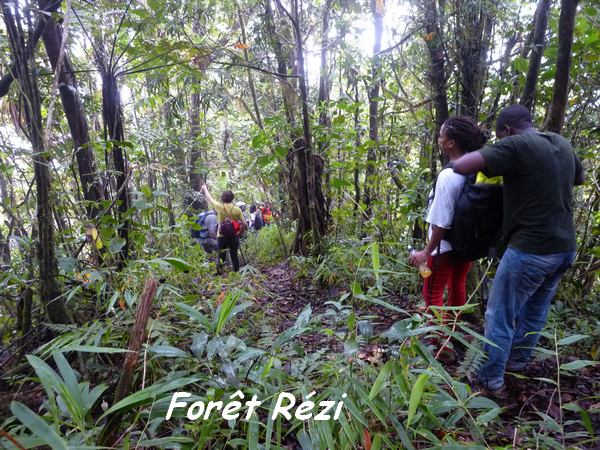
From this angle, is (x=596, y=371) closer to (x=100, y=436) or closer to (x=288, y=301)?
(x=288, y=301)

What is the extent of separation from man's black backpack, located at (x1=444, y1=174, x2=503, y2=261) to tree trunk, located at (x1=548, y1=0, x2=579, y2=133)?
970 millimetres

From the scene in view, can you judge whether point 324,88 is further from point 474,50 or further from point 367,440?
point 367,440

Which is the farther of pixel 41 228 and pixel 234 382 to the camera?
pixel 41 228

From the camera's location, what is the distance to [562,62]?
2734 mm

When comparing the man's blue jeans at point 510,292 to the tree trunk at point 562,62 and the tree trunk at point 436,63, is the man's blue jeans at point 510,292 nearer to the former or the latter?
the tree trunk at point 562,62

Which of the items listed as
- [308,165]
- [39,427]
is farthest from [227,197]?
[39,427]

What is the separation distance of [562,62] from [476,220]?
143 cm

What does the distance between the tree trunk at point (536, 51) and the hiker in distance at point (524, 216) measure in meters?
1.15

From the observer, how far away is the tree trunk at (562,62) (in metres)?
2.62

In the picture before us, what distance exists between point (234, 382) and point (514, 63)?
3447 mm

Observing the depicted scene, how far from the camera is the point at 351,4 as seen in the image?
16.9 feet

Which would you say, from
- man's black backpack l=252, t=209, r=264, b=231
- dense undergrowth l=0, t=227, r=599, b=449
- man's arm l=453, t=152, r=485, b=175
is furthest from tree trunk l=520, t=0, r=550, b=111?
man's black backpack l=252, t=209, r=264, b=231

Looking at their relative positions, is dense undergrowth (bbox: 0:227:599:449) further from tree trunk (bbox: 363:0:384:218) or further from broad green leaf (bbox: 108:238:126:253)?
tree trunk (bbox: 363:0:384:218)

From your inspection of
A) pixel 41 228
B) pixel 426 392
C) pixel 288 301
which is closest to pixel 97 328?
pixel 41 228
